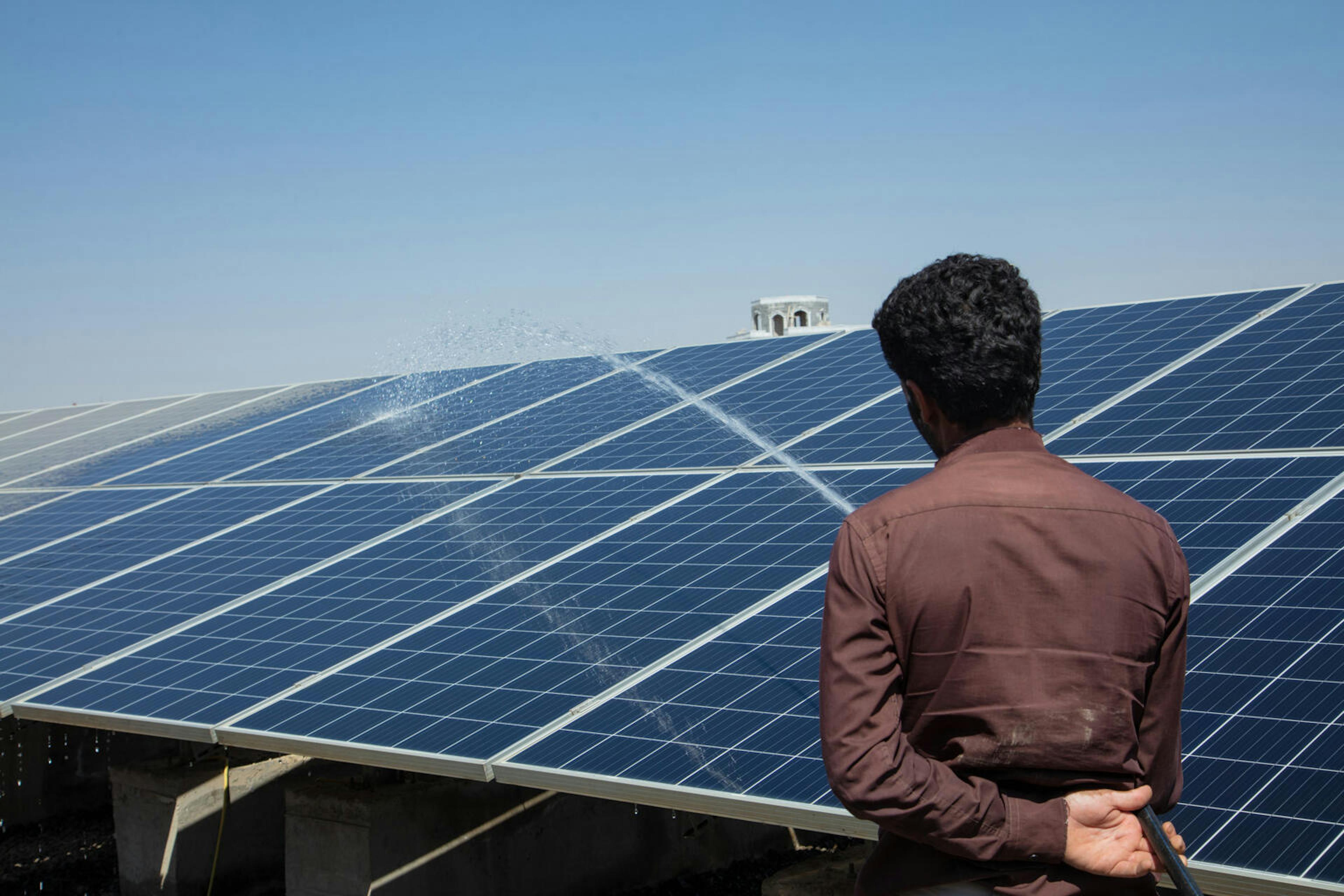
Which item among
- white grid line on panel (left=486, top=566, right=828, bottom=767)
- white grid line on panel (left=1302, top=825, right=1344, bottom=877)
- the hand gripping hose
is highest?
the hand gripping hose

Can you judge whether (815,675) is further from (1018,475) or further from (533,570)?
(1018,475)

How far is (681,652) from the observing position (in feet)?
26.2

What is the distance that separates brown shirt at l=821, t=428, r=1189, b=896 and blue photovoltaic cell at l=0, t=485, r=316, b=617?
40.5 feet

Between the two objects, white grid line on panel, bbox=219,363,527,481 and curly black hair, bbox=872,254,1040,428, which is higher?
curly black hair, bbox=872,254,1040,428

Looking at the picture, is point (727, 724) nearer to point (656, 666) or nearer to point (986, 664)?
point (656, 666)

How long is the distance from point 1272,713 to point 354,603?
742 centimetres

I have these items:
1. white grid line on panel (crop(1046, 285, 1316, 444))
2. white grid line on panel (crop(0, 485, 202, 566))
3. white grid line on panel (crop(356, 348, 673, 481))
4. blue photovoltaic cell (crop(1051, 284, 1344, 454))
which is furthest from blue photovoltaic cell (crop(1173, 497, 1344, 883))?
white grid line on panel (crop(0, 485, 202, 566))

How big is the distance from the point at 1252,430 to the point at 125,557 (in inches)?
455

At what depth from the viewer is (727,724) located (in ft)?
22.7

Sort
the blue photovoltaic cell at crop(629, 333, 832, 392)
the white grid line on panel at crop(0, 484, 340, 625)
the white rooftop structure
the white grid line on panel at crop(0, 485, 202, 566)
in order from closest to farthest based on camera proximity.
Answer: the white grid line on panel at crop(0, 484, 340, 625) < the white grid line on panel at crop(0, 485, 202, 566) < the blue photovoltaic cell at crop(629, 333, 832, 392) < the white rooftop structure

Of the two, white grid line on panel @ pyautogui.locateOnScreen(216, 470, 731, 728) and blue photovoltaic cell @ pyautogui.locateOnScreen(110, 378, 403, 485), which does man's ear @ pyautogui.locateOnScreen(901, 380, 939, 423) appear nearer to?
white grid line on panel @ pyautogui.locateOnScreen(216, 470, 731, 728)

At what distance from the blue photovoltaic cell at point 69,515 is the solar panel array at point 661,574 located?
86 millimetres

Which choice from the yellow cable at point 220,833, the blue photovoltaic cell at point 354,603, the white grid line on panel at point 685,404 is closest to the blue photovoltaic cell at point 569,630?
the blue photovoltaic cell at point 354,603

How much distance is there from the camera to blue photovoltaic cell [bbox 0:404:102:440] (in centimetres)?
3009
